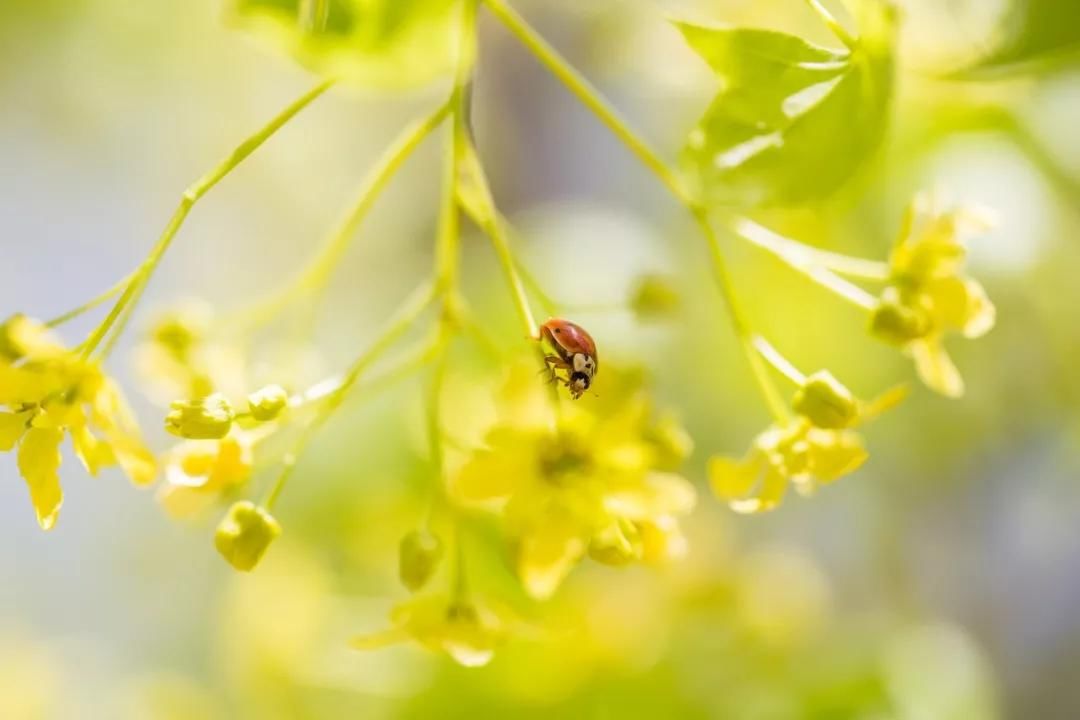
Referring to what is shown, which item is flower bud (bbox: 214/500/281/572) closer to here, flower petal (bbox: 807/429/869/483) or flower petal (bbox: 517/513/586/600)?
flower petal (bbox: 517/513/586/600)

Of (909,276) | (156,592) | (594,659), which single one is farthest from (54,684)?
(909,276)

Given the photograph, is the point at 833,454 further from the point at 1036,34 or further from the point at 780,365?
the point at 1036,34

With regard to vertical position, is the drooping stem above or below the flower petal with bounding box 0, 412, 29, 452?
above

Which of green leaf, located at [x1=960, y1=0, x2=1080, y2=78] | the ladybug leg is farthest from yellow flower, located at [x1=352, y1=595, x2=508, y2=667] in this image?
green leaf, located at [x1=960, y1=0, x2=1080, y2=78]

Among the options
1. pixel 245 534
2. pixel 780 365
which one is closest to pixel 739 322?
pixel 780 365

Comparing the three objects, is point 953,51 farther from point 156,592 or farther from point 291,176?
point 156,592

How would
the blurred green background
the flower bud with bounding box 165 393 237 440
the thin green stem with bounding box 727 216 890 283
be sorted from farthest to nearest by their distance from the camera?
the blurred green background → the thin green stem with bounding box 727 216 890 283 → the flower bud with bounding box 165 393 237 440
